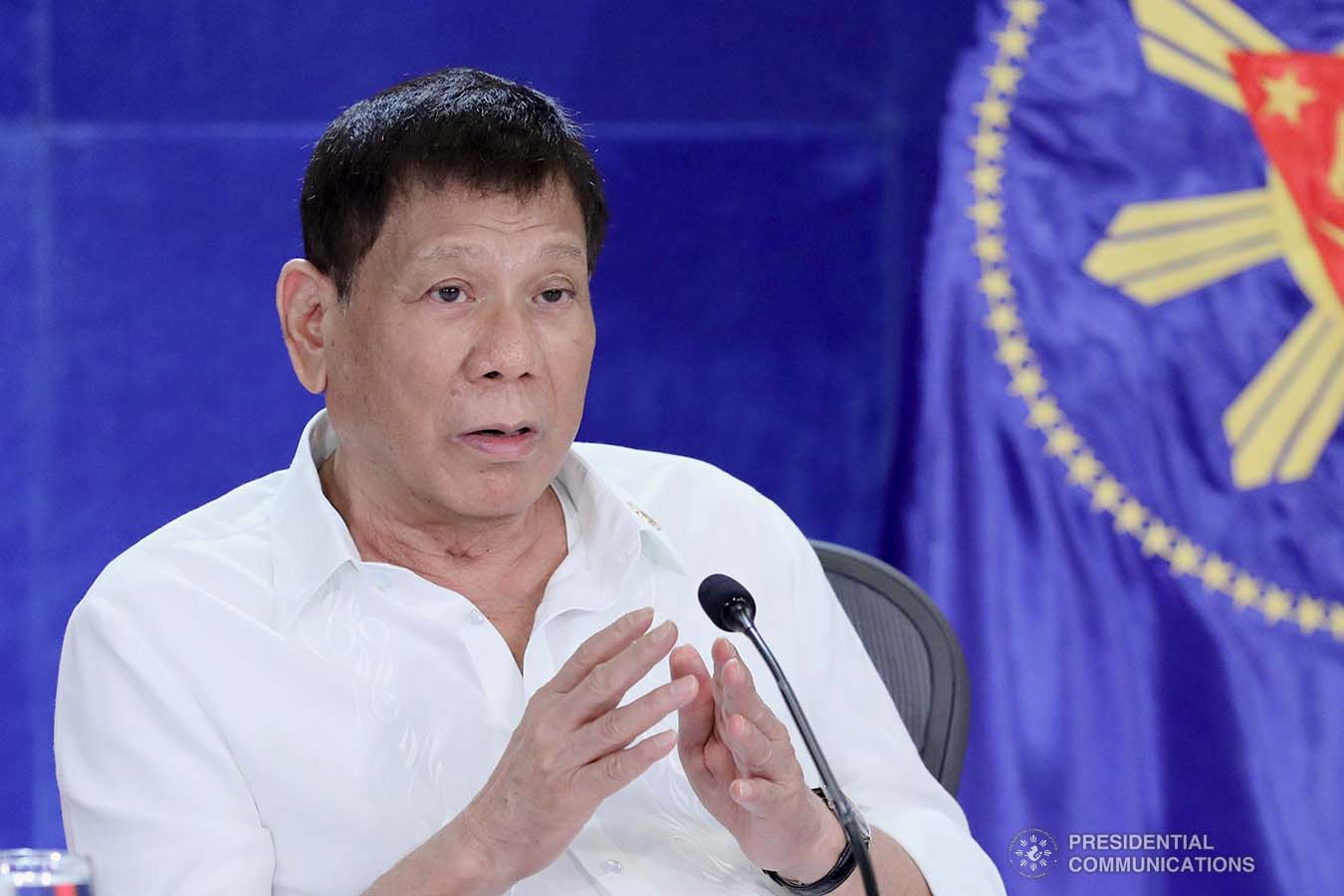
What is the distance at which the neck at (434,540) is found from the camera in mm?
1761

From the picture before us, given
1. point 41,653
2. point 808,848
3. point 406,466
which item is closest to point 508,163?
point 406,466

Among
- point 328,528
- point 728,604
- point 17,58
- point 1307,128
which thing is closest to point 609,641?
point 728,604

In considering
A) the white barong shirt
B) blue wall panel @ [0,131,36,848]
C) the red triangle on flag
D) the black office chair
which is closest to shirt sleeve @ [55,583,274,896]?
the white barong shirt

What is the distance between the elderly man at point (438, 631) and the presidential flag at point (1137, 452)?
40.0 inches

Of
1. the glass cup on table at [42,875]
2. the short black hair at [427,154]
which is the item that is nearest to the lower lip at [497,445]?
the short black hair at [427,154]

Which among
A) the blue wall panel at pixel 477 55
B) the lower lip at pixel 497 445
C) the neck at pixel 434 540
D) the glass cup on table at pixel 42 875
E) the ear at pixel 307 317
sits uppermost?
the blue wall panel at pixel 477 55

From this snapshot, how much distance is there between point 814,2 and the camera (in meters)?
2.83

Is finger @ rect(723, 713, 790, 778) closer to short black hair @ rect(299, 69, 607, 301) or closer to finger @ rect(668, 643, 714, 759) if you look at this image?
finger @ rect(668, 643, 714, 759)

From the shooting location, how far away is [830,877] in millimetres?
1531

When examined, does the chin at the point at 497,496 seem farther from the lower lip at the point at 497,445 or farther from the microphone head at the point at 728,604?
the microphone head at the point at 728,604

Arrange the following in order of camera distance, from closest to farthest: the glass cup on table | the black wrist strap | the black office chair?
the glass cup on table, the black wrist strap, the black office chair

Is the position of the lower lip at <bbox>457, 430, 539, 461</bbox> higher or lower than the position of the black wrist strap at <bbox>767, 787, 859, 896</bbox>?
higher

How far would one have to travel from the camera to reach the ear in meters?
1.76

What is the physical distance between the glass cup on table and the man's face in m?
0.81
